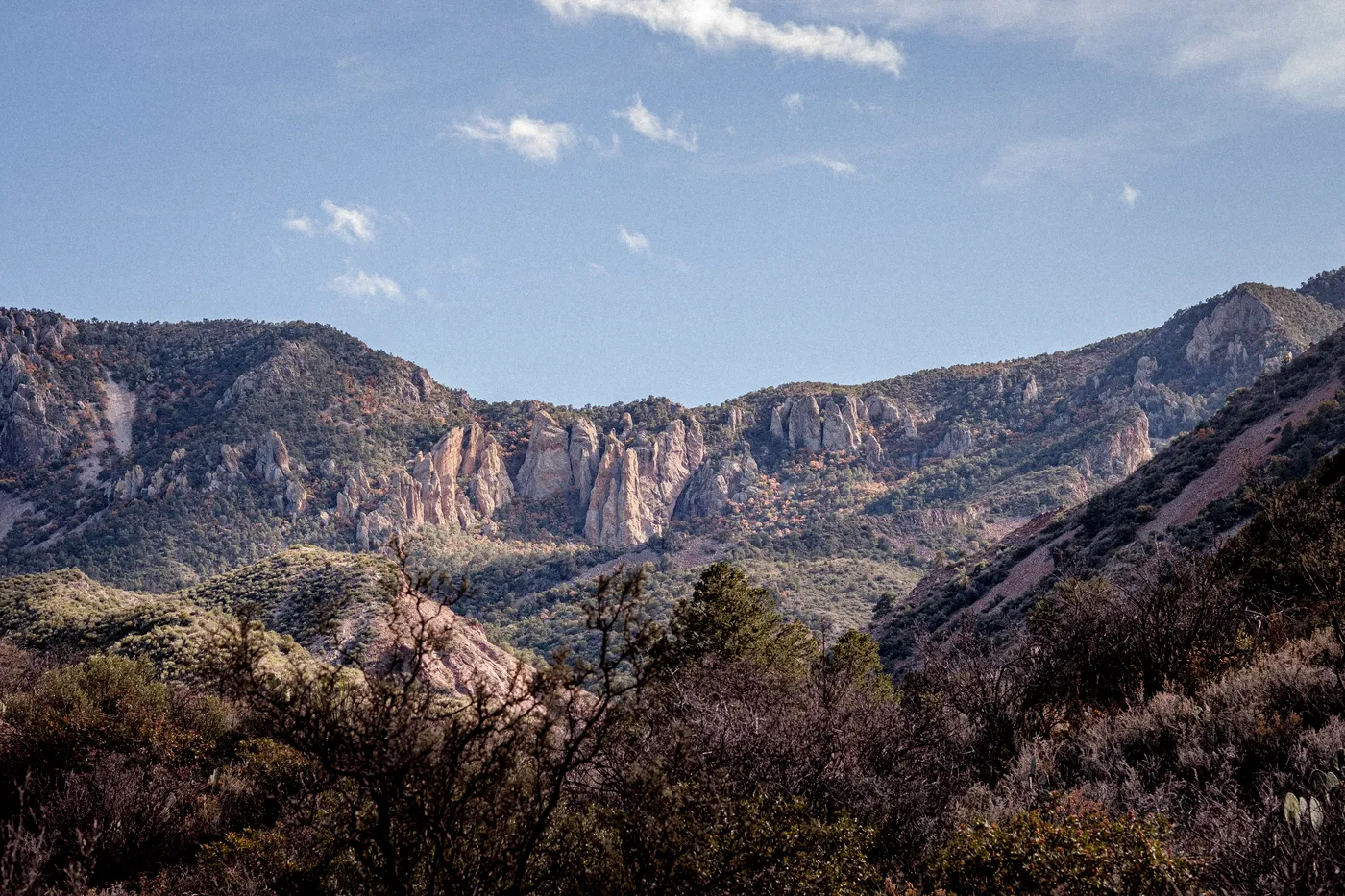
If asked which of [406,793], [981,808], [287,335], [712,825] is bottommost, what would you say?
[981,808]

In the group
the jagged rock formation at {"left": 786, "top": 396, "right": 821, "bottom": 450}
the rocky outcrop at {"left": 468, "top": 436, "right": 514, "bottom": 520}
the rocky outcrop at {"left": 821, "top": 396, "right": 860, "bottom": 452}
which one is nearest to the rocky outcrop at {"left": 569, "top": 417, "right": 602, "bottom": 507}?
the rocky outcrop at {"left": 468, "top": 436, "right": 514, "bottom": 520}

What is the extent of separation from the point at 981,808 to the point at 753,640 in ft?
56.1

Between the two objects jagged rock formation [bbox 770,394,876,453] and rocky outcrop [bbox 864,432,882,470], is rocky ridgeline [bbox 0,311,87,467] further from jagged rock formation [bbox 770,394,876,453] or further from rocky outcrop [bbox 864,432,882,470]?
rocky outcrop [bbox 864,432,882,470]

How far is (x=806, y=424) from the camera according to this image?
14662cm

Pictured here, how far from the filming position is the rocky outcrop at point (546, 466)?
149 metres

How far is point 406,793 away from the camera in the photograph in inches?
253

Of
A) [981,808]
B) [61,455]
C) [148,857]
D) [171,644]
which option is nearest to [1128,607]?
[981,808]

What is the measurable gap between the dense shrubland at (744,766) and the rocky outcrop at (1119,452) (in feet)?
294

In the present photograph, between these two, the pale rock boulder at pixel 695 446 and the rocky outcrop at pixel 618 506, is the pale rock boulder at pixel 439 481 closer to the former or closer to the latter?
the rocky outcrop at pixel 618 506

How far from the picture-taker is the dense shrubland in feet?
20.5

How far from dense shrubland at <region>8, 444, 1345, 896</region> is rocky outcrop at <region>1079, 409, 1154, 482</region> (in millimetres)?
89626

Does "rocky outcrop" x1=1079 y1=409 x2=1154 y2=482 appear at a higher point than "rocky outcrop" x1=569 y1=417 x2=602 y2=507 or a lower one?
lower

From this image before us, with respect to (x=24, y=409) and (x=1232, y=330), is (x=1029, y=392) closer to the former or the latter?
(x=1232, y=330)

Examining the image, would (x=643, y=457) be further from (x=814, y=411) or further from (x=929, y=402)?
(x=929, y=402)
